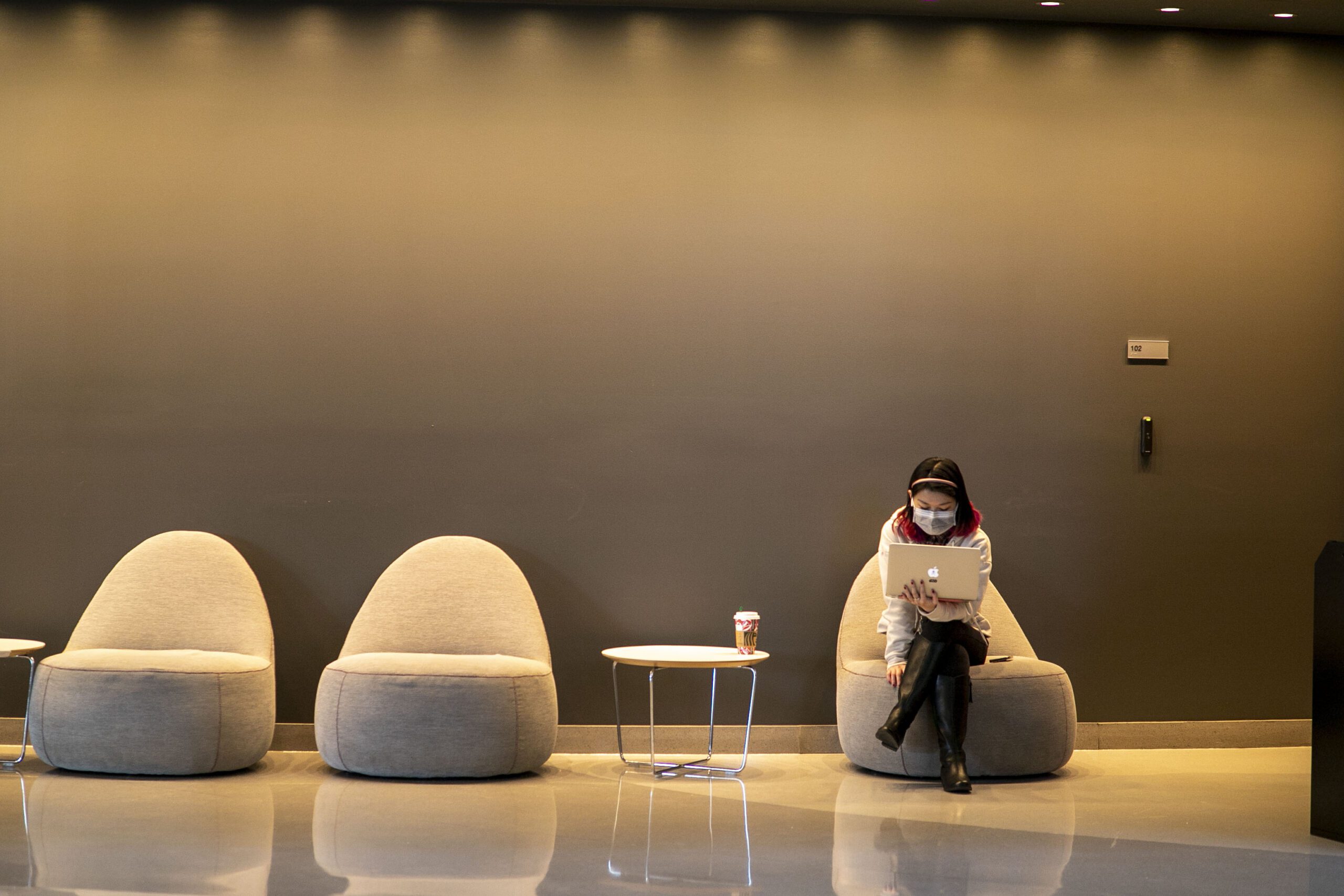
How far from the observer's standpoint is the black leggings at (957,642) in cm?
488

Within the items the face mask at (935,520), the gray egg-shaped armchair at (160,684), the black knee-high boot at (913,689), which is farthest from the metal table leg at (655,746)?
the gray egg-shaped armchair at (160,684)

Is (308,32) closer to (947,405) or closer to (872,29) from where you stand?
(872,29)

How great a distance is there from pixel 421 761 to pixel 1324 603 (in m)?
3.09

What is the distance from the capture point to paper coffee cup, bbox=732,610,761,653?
531cm

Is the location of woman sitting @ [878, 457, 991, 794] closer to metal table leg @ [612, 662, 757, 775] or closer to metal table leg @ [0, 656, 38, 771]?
metal table leg @ [612, 662, 757, 775]

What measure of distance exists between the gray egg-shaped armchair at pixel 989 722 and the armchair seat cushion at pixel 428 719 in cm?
127

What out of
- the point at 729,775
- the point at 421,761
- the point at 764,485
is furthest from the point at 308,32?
the point at 729,775

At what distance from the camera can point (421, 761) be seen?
187 inches

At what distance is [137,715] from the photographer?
477cm

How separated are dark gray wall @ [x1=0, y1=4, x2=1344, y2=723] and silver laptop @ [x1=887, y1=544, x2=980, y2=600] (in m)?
0.89

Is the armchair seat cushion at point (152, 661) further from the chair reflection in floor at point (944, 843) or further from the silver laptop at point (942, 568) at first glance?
the silver laptop at point (942, 568)

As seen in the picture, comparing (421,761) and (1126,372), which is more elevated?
(1126,372)

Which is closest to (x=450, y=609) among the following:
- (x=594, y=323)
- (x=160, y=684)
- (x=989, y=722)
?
(x=160, y=684)

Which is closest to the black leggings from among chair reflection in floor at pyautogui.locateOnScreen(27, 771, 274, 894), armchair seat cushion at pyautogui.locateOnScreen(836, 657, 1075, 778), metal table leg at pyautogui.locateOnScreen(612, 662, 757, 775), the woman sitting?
the woman sitting
